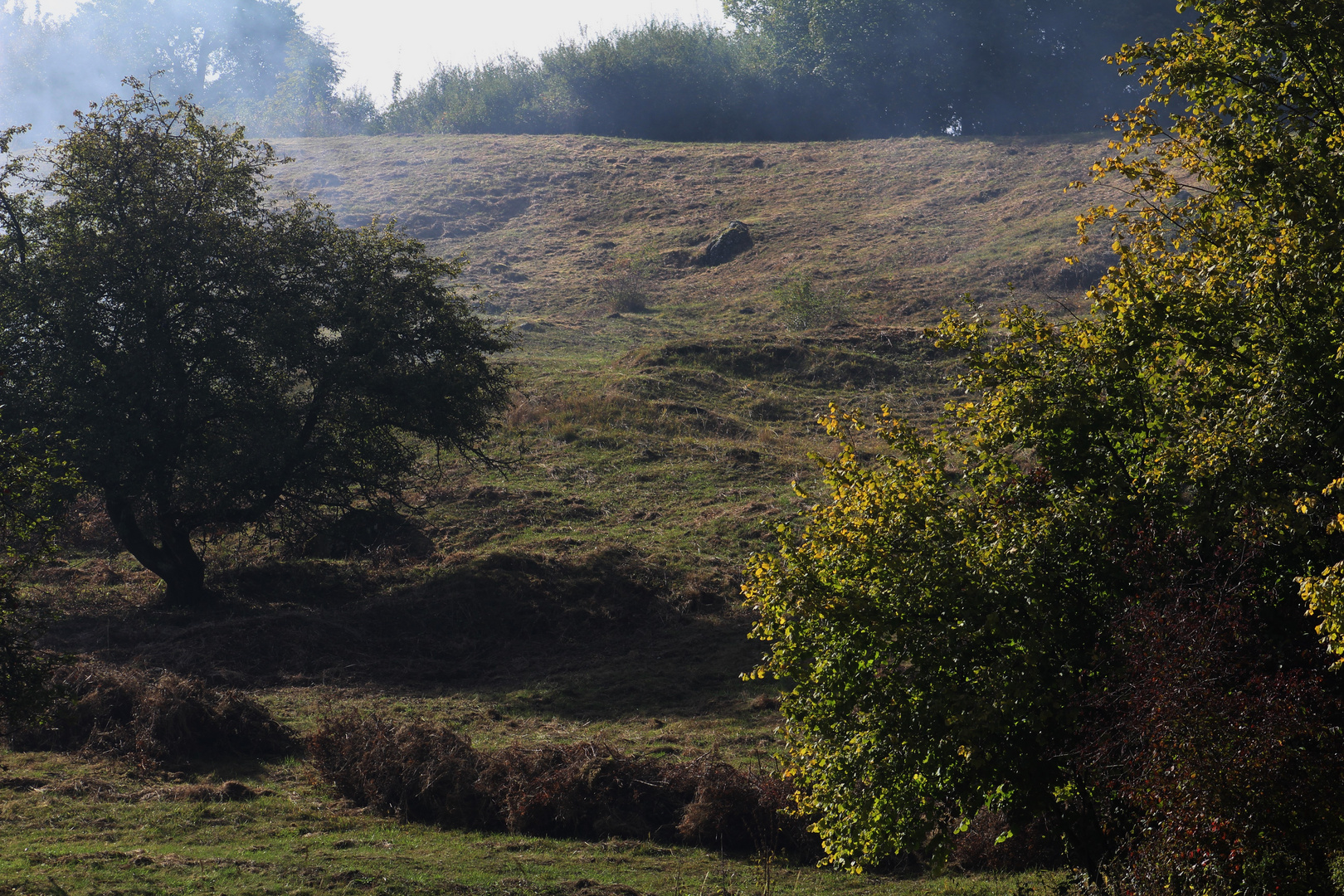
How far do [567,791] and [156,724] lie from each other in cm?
572

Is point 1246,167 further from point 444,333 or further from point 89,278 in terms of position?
point 89,278

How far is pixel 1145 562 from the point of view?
301 inches

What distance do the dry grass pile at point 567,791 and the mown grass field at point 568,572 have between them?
1.25ft

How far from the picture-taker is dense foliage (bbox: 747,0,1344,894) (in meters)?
6.66

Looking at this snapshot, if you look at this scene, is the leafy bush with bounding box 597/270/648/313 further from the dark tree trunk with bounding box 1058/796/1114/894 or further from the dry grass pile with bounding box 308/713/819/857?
the dark tree trunk with bounding box 1058/796/1114/894

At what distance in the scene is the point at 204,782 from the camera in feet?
40.0

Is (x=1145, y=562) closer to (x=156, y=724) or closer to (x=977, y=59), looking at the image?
(x=156, y=724)

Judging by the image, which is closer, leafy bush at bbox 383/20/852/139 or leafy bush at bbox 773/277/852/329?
leafy bush at bbox 773/277/852/329

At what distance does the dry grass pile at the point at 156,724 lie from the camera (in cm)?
1299

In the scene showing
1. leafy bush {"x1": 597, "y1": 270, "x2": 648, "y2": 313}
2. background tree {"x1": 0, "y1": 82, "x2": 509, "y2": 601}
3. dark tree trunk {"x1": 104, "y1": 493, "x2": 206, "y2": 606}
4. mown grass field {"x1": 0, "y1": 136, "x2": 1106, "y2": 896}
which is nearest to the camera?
mown grass field {"x1": 0, "y1": 136, "x2": 1106, "y2": 896}

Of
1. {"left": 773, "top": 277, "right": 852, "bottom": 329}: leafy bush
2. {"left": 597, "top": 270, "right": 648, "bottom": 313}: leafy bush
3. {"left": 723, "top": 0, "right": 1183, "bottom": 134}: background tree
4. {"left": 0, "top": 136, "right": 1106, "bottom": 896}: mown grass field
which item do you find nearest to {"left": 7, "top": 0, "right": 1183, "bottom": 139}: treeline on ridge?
{"left": 723, "top": 0, "right": 1183, "bottom": 134}: background tree

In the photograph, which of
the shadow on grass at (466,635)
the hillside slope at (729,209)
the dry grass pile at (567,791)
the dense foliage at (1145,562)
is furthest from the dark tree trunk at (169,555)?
the hillside slope at (729,209)

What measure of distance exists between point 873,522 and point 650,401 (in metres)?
21.3

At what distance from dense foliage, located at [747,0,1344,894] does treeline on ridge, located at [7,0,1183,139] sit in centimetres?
6333
